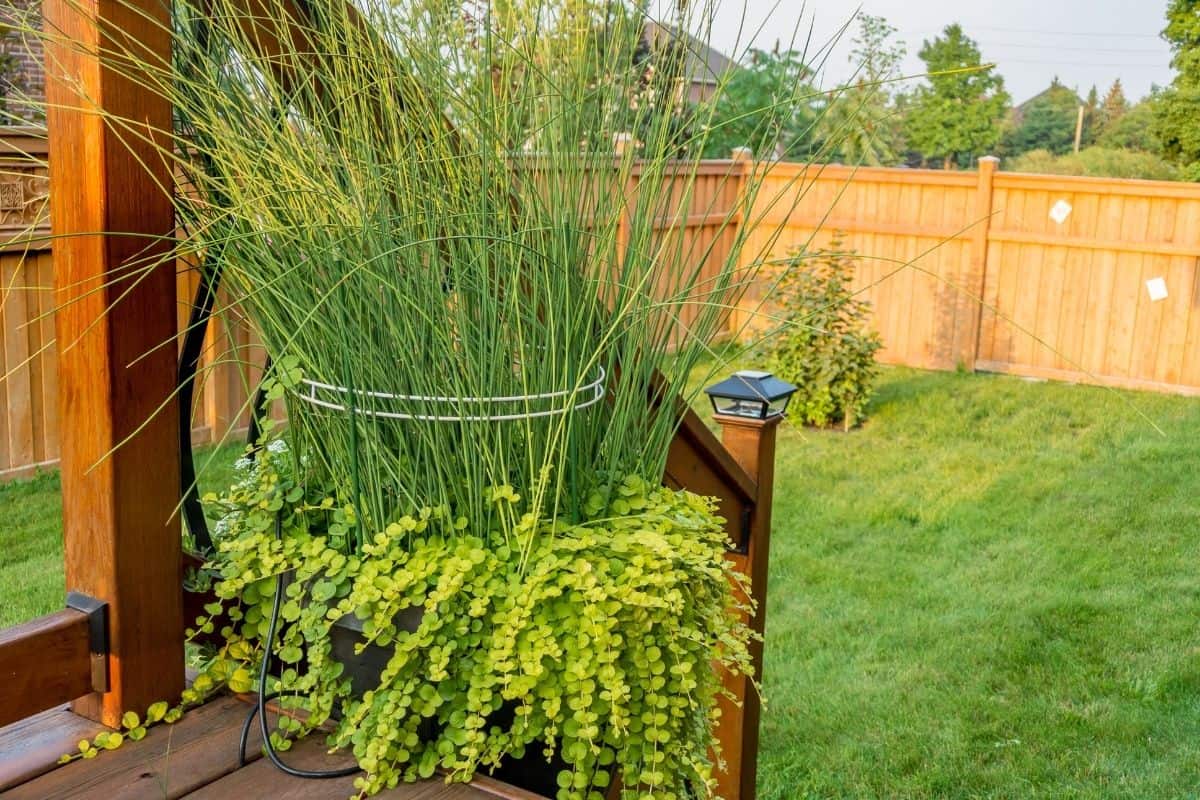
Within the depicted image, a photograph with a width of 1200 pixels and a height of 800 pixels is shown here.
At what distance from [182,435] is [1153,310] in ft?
24.5

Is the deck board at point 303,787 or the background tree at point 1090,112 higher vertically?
the background tree at point 1090,112

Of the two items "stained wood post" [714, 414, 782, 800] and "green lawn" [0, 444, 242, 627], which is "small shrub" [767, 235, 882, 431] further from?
"stained wood post" [714, 414, 782, 800]

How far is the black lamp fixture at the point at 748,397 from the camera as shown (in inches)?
93.9

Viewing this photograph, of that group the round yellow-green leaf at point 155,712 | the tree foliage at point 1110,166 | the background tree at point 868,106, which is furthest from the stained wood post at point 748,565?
the tree foliage at point 1110,166

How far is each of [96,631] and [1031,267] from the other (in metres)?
7.61

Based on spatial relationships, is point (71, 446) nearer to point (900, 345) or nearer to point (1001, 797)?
point (1001, 797)

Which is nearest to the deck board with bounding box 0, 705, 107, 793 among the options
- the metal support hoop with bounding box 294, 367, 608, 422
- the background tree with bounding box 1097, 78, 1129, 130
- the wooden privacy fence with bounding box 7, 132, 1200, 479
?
the metal support hoop with bounding box 294, 367, 608, 422

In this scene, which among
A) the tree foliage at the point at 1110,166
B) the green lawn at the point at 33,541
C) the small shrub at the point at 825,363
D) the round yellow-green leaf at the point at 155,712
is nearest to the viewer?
the round yellow-green leaf at the point at 155,712

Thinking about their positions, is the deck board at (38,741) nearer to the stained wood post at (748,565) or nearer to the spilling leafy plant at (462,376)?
the spilling leafy plant at (462,376)

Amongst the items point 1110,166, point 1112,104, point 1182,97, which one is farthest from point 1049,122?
point 1182,97

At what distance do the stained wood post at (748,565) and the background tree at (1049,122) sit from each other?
27.4m

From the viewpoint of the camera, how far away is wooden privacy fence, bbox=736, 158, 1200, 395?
25.6 feet

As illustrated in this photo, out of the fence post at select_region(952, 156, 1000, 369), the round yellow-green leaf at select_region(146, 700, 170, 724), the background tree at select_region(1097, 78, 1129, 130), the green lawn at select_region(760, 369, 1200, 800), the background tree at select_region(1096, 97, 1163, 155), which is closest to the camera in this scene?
the round yellow-green leaf at select_region(146, 700, 170, 724)

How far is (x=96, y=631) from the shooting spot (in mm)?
1489
